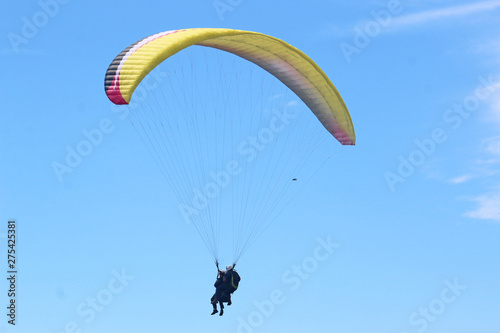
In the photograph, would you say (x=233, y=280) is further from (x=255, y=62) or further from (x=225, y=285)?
(x=255, y=62)

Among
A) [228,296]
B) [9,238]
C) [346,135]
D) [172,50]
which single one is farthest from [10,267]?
[346,135]

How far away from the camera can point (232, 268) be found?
31.8 m

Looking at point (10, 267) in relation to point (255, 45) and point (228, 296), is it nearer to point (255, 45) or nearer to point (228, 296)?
point (228, 296)

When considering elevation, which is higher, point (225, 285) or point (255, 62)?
point (255, 62)

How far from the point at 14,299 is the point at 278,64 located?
33.7 feet

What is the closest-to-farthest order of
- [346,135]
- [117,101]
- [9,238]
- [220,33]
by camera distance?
[117,101]
[220,33]
[9,238]
[346,135]

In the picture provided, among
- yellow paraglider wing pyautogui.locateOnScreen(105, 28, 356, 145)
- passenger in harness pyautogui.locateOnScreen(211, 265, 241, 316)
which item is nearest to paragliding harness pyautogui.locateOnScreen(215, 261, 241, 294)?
passenger in harness pyautogui.locateOnScreen(211, 265, 241, 316)

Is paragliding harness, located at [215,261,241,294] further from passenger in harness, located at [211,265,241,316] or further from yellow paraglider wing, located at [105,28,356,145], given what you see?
yellow paraglider wing, located at [105,28,356,145]

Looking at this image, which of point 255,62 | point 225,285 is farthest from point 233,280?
point 255,62

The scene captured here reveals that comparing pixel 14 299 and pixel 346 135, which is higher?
pixel 346 135

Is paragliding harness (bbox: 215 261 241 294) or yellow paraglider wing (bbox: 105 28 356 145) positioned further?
paragliding harness (bbox: 215 261 241 294)

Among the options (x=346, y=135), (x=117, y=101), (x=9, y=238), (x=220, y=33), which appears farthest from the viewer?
(x=346, y=135)

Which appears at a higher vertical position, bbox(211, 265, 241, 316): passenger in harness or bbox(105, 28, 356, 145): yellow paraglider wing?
bbox(105, 28, 356, 145): yellow paraglider wing

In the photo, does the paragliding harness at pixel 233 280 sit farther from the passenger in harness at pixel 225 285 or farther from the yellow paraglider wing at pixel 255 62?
the yellow paraglider wing at pixel 255 62
